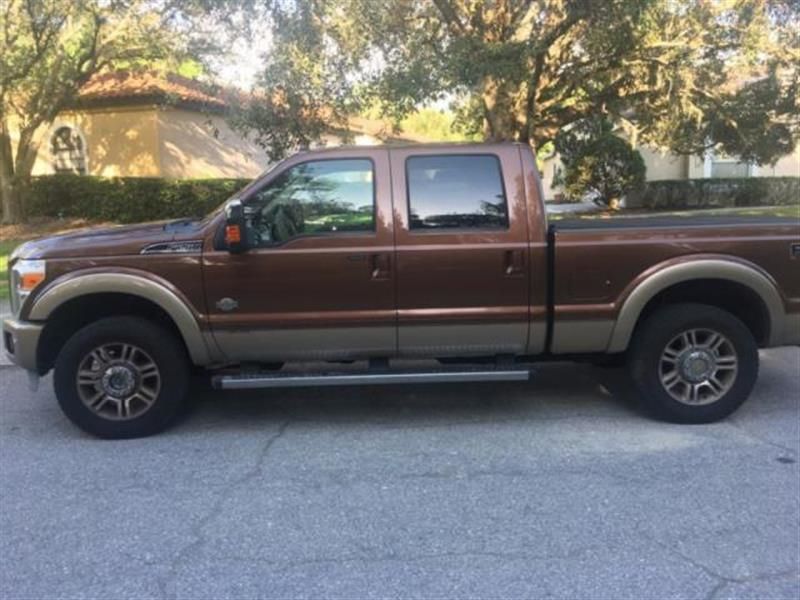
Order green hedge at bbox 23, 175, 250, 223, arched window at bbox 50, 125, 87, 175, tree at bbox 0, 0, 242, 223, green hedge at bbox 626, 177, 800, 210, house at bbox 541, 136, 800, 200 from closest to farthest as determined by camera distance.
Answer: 1. tree at bbox 0, 0, 242, 223
2. green hedge at bbox 23, 175, 250, 223
3. arched window at bbox 50, 125, 87, 175
4. green hedge at bbox 626, 177, 800, 210
5. house at bbox 541, 136, 800, 200

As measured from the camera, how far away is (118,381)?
5.33 metres

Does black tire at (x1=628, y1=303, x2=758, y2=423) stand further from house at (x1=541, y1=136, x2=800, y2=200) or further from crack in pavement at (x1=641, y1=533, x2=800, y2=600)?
house at (x1=541, y1=136, x2=800, y2=200)

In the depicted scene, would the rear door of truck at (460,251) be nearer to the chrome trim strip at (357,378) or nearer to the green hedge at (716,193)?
the chrome trim strip at (357,378)

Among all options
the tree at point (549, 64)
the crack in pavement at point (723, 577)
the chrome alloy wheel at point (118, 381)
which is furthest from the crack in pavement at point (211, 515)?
the tree at point (549, 64)

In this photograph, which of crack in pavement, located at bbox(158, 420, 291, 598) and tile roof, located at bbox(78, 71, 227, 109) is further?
tile roof, located at bbox(78, 71, 227, 109)

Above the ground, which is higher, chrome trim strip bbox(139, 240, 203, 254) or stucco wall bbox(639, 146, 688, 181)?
stucco wall bbox(639, 146, 688, 181)

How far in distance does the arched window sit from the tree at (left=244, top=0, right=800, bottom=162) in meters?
12.7

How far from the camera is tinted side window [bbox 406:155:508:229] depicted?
17.7 feet

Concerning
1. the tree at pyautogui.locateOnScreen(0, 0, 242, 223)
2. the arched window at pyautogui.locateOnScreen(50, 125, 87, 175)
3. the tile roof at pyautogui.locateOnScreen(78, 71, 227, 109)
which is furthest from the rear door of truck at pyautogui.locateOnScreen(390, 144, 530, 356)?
the arched window at pyautogui.locateOnScreen(50, 125, 87, 175)

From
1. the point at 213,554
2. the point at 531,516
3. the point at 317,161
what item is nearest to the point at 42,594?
the point at 213,554

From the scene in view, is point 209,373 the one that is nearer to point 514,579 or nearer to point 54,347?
point 54,347

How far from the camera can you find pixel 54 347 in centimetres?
550

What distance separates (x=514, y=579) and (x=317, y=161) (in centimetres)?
315

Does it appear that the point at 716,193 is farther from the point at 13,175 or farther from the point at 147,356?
the point at 147,356
